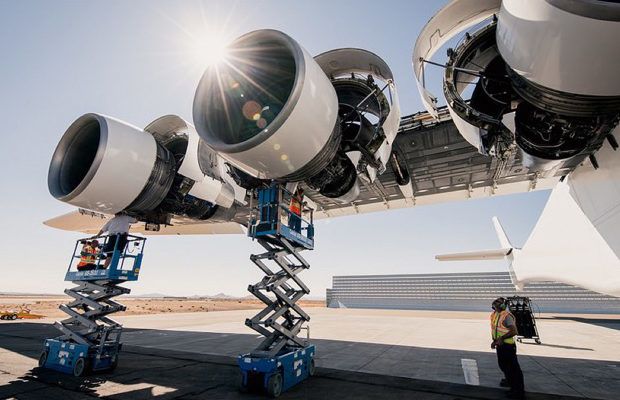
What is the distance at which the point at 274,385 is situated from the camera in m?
5.39

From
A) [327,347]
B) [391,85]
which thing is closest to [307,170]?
[391,85]

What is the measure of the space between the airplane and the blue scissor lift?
2.95ft

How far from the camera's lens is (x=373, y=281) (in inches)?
3332

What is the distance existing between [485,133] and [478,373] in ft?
20.0

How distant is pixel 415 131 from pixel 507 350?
16.6ft

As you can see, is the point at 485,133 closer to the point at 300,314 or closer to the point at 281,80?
the point at 281,80

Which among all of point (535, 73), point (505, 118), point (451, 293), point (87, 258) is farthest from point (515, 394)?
point (451, 293)

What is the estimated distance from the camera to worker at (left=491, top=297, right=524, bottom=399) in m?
5.82

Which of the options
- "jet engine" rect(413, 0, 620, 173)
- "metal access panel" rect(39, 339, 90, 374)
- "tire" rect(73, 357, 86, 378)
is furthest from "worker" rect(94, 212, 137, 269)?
"jet engine" rect(413, 0, 620, 173)

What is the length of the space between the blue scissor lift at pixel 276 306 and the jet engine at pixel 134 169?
1948mm

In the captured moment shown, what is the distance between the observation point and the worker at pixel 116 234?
8375mm

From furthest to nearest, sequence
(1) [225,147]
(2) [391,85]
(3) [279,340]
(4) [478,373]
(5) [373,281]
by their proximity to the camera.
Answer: (5) [373,281], (4) [478,373], (3) [279,340], (2) [391,85], (1) [225,147]

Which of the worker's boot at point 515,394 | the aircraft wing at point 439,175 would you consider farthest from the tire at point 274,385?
the aircraft wing at point 439,175

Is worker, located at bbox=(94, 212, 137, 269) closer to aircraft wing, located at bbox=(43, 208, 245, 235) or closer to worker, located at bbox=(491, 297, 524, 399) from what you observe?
aircraft wing, located at bbox=(43, 208, 245, 235)
